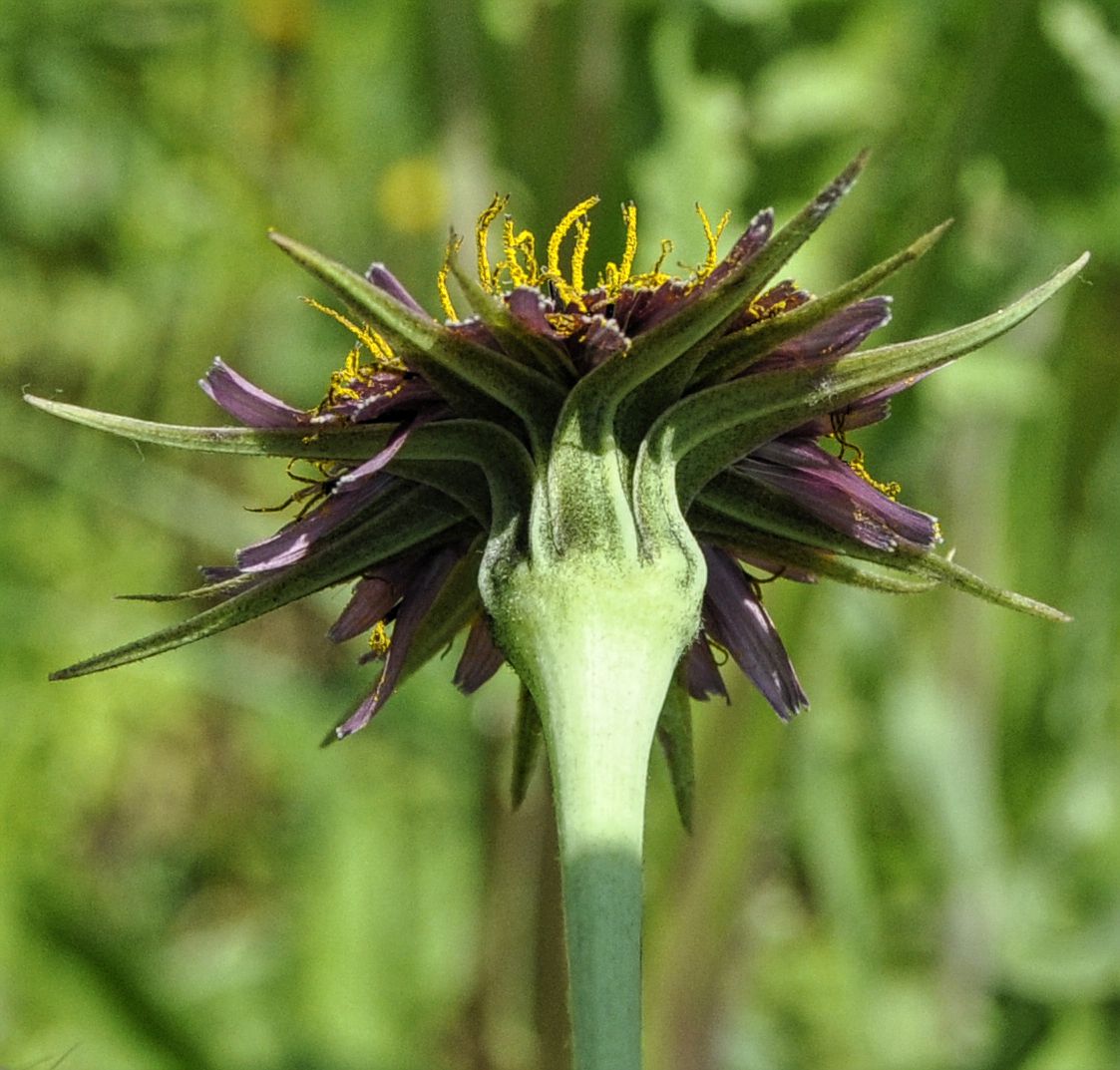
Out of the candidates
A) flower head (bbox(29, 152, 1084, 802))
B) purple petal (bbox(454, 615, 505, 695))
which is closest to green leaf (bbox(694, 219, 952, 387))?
flower head (bbox(29, 152, 1084, 802))

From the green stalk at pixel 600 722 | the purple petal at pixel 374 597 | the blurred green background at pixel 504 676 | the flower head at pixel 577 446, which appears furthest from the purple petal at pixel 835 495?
the blurred green background at pixel 504 676

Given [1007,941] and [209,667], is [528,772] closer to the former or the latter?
[209,667]

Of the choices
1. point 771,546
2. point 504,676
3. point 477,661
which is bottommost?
point 504,676

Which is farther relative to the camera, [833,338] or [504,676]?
[504,676]

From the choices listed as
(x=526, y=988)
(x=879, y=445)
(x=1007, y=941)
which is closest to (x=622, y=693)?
(x=879, y=445)

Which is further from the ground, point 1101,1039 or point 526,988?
point 1101,1039

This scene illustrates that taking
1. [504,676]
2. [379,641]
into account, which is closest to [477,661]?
[379,641]

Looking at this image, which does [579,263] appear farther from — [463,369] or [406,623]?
[406,623]
